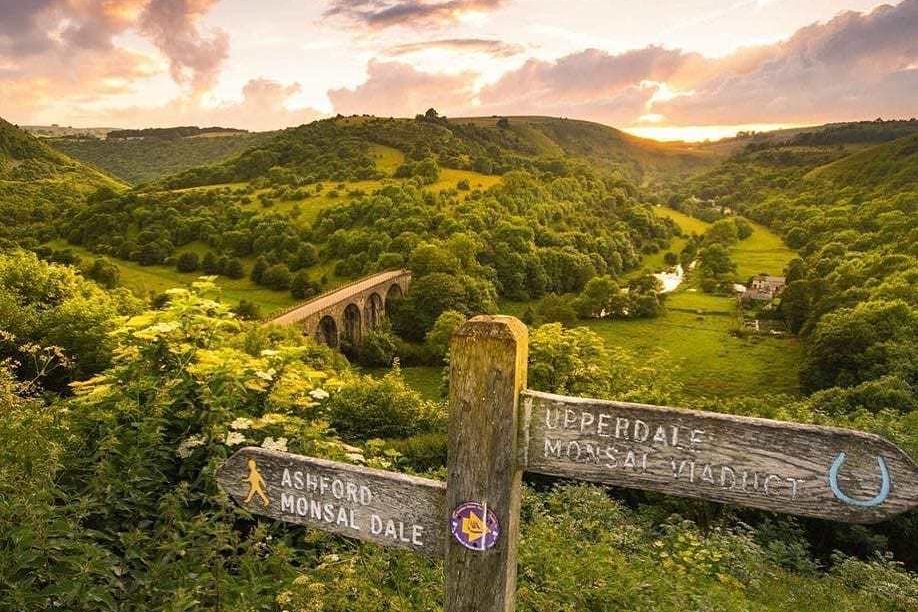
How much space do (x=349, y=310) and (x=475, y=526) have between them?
4809 centimetres

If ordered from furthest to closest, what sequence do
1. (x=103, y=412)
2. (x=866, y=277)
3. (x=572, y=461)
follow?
(x=866, y=277) < (x=103, y=412) < (x=572, y=461)

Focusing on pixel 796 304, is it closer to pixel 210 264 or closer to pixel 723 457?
pixel 210 264

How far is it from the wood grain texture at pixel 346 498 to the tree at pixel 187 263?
221 ft

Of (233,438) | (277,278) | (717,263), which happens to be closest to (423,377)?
(277,278)

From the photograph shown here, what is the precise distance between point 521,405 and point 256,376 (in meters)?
3.21

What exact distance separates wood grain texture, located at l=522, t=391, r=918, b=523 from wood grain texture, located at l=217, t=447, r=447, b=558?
18.1 inches

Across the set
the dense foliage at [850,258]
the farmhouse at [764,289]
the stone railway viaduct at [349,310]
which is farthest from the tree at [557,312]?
the farmhouse at [764,289]

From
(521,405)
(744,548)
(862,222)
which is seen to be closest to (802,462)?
(521,405)

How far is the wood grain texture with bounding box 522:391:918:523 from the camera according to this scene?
1755mm

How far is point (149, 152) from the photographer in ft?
456

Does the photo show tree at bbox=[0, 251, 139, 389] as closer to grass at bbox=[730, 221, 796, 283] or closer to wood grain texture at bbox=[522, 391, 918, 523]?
wood grain texture at bbox=[522, 391, 918, 523]

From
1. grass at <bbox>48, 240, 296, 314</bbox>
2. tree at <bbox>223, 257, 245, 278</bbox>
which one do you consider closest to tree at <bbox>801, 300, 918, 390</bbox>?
grass at <bbox>48, 240, 296, 314</bbox>

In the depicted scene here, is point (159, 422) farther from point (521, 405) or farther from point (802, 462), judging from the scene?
point (802, 462)

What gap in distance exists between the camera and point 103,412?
3.87 m
